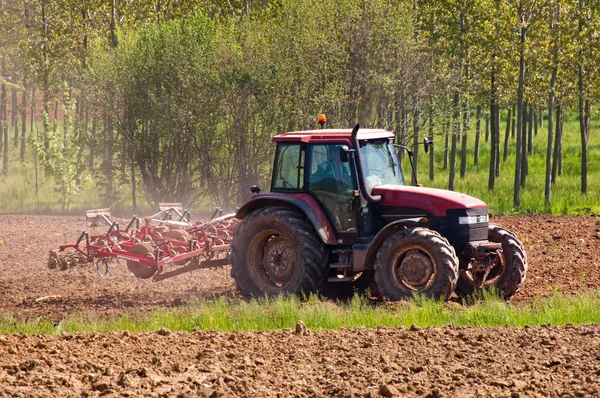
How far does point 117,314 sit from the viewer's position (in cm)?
1016

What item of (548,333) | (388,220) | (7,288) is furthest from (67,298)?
(548,333)

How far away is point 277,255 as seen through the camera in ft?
35.6

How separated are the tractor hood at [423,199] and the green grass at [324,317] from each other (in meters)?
1.22

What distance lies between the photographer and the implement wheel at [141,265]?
11.4 m

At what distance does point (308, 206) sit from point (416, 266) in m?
1.56

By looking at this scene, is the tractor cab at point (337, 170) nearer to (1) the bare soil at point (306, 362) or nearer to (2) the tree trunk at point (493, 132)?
(1) the bare soil at point (306, 362)

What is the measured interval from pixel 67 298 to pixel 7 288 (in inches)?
52.6

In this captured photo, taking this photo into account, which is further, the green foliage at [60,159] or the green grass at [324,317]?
the green foliage at [60,159]

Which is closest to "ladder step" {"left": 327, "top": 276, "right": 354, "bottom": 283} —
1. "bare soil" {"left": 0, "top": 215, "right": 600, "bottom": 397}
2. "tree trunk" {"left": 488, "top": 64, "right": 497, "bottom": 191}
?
"bare soil" {"left": 0, "top": 215, "right": 600, "bottom": 397}

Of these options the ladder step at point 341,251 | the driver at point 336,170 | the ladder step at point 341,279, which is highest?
the driver at point 336,170

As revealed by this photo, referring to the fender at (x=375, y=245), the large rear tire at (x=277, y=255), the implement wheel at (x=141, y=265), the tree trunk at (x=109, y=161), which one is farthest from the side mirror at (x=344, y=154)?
the tree trunk at (x=109, y=161)

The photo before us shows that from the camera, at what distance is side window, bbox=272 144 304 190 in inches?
423

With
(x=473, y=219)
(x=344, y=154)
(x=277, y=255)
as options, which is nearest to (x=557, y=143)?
(x=473, y=219)

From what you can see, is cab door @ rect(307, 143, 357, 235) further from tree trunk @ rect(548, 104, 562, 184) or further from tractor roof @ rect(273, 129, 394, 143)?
tree trunk @ rect(548, 104, 562, 184)
